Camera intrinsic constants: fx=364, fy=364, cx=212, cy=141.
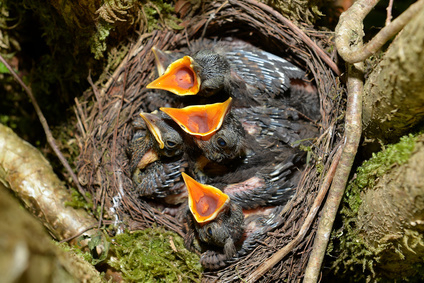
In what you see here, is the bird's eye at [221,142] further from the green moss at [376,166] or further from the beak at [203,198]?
the green moss at [376,166]

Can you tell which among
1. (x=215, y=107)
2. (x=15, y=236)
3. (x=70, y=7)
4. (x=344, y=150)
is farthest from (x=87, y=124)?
(x=15, y=236)

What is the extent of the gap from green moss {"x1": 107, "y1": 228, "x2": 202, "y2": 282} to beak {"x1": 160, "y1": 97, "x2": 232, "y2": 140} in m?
0.57

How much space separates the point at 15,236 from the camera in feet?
1.98

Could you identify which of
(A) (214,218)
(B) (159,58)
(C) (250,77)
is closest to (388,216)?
(A) (214,218)

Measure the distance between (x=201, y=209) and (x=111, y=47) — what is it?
108 centimetres

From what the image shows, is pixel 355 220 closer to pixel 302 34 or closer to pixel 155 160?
pixel 302 34

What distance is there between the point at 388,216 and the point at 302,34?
3.42 feet

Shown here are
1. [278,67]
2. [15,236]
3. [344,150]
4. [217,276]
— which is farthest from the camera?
[278,67]

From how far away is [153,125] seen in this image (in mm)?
1945

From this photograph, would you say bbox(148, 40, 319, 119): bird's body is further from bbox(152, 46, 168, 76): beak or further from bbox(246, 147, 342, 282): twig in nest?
bbox(246, 147, 342, 282): twig in nest

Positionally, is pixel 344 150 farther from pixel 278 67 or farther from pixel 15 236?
pixel 15 236

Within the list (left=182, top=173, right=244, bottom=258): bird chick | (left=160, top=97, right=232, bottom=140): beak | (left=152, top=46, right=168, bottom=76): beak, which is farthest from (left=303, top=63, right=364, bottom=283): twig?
(left=152, top=46, right=168, bottom=76): beak

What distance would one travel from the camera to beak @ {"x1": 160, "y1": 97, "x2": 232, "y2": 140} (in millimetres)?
1832

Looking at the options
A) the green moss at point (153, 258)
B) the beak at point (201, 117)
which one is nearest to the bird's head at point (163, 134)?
the beak at point (201, 117)
